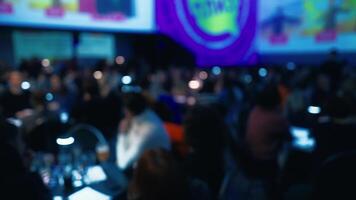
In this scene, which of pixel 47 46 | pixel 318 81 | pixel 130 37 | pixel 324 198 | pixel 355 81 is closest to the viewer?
pixel 324 198

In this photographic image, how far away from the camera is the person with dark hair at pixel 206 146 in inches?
82.2

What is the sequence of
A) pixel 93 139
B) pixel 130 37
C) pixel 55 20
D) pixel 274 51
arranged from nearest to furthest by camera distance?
1. pixel 93 139
2. pixel 55 20
3. pixel 274 51
4. pixel 130 37

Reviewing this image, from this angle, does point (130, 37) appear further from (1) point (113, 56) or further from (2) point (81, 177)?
(2) point (81, 177)

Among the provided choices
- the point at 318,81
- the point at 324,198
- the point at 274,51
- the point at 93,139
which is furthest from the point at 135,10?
the point at 324,198

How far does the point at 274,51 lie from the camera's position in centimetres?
898

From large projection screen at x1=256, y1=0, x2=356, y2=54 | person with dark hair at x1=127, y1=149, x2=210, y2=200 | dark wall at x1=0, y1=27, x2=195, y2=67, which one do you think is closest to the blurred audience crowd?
person with dark hair at x1=127, y1=149, x2=210, y2=200

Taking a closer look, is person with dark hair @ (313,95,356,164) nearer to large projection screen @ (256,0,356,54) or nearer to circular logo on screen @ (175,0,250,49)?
large projection screen @ (256,0,356,54)

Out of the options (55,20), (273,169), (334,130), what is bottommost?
(273,169)

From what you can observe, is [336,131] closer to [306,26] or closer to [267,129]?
[267,129]

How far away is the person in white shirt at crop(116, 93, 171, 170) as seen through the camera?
2.49m

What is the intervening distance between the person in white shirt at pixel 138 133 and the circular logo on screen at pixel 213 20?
6.43 metres

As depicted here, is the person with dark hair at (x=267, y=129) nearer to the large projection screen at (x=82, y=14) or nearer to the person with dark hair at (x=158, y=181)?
the person with dark hair at (x=158, y=181)

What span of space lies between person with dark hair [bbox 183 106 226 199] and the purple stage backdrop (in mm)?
6569

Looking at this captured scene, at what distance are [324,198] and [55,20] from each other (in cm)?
560
